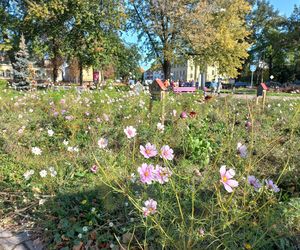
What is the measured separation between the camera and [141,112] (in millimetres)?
5480

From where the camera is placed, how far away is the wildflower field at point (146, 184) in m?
1.75

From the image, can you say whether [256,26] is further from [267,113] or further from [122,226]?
[122,226]

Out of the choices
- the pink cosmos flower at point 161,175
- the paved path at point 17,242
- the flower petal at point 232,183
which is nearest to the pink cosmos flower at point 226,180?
the flower petal at point 232,183

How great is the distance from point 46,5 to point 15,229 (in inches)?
731

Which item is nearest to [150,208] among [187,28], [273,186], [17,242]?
[273,186]

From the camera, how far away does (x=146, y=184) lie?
86.1 inches

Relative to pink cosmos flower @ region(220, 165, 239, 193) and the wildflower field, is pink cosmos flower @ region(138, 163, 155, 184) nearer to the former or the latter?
the wildflower field

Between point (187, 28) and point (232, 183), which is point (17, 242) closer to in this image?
point (232, 183)

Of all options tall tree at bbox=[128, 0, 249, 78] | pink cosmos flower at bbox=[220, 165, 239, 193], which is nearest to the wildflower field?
pink cosmos flower at bbox=[220, 165, 239, 193]

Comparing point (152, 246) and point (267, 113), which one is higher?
point (267, 113)

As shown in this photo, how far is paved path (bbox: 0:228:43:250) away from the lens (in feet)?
7.55

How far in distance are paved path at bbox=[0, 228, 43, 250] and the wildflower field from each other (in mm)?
69

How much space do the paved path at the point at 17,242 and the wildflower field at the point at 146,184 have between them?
0.07 metres

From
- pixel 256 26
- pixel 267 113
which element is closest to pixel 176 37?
pixel 267 113
